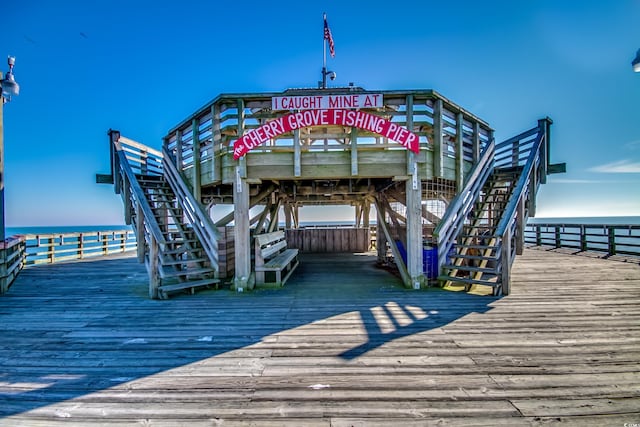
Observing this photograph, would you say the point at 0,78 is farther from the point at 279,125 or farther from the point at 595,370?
the point at 595,370

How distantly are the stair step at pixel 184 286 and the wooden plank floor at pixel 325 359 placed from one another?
0.24 m

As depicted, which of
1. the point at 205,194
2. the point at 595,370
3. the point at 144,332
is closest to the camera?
the point at 595,370

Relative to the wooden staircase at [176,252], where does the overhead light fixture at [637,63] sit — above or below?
above

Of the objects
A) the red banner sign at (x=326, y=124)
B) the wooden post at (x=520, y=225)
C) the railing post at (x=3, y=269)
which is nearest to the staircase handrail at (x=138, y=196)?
the red banner sign at (x=326, y=124)

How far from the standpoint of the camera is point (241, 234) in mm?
6730

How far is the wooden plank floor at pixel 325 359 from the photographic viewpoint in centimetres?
247

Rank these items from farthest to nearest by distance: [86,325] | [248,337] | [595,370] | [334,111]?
1. [334,111]
2. [86,325]
3. [248,337]
4. [595,370]

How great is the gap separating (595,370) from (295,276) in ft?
21.3

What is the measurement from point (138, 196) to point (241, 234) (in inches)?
119

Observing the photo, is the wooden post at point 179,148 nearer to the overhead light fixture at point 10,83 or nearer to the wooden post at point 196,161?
the wooden post at point 196,161

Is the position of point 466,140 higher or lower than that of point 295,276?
higher

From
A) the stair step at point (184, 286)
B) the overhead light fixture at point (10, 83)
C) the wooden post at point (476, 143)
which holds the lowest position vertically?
the stair step at point (184, 286)

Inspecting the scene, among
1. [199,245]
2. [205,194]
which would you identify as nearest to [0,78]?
[205,194]

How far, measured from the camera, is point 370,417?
7.79 ft
